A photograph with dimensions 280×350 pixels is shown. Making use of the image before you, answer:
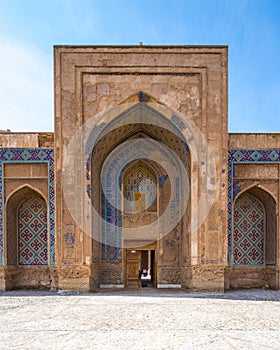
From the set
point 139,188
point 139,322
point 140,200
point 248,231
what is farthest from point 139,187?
point 139,322

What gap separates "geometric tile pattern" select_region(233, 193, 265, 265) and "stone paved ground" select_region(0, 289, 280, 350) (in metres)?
1.90

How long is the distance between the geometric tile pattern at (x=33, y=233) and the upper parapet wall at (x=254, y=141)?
590 centimetres

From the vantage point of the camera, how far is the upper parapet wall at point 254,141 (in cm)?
855

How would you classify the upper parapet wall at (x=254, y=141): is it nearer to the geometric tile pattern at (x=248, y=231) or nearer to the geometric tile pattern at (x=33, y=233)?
the geometric tile pattern at (x=248, y=231)

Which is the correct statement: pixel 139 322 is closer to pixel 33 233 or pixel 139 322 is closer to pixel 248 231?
pixel 33 233

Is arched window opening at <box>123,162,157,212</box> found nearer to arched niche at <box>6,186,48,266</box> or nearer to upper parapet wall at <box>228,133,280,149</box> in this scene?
arched niche at <box>6,186,48,266</box>

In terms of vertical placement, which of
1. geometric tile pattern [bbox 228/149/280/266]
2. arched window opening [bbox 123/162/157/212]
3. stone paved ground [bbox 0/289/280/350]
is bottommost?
stone paved ground [bbox 0/289/280/350]

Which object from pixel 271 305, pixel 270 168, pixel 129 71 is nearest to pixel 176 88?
pixel 129 71

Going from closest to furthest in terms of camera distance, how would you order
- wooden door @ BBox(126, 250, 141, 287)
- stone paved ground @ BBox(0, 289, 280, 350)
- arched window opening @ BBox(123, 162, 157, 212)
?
stone paved ground @ BBox(0, 289, 280, 350), arched window opening @ BBox(123, 162, 157, 212), wooden door @ BBox(126, 250, 141, 287)

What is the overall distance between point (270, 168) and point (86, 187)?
525cm

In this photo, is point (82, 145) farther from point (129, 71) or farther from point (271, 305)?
point (271, 305)

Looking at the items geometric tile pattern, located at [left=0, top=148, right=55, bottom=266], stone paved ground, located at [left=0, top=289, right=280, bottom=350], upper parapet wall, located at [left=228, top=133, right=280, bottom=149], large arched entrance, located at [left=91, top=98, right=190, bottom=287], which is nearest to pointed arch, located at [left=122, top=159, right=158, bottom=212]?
large arched entrance, located at [left=91, top=98, right=190, bottom=287]

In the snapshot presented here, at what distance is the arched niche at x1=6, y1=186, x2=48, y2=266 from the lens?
8.69 meters

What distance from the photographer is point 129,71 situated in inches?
326
